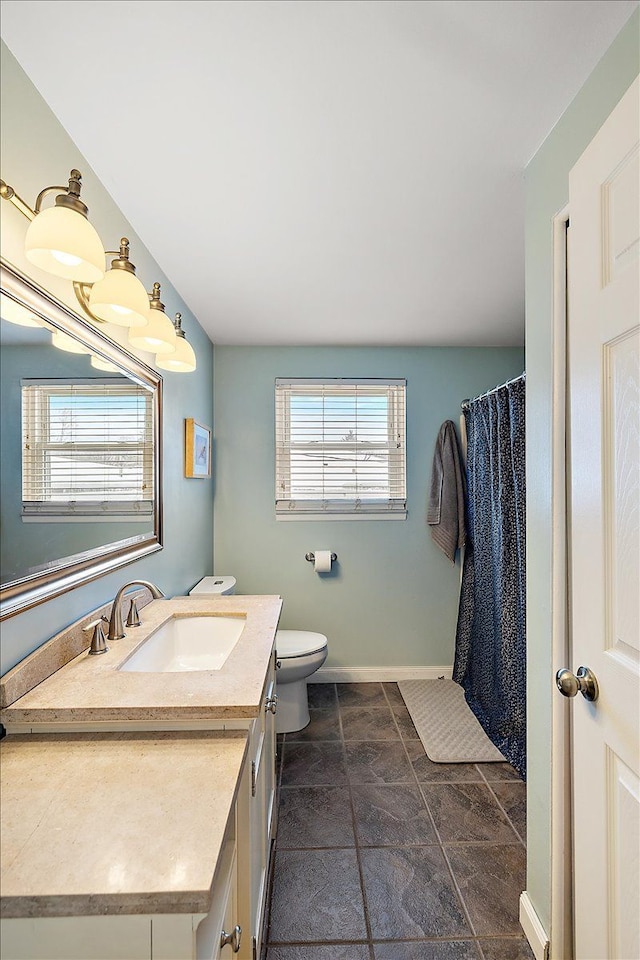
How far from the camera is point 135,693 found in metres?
1.07

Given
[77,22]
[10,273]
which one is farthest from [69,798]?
[77,22]

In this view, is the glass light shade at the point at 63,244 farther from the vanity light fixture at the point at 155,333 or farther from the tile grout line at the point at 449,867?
the tile grout line at the point at 449,867

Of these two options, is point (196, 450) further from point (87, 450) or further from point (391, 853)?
point (391, 853)

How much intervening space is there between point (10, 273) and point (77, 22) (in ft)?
1.75

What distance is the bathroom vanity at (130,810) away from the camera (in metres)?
0.65

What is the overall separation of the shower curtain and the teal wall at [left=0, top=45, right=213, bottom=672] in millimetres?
1686

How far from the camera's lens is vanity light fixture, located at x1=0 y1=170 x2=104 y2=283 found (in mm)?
1013

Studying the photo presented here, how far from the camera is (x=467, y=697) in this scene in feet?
9.57

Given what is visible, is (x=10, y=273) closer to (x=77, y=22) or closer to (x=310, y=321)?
(x=77, y=22)

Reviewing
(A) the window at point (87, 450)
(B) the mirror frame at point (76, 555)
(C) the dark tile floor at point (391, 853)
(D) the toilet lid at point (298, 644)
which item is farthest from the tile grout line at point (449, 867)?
(A) the window at point (87, 450)

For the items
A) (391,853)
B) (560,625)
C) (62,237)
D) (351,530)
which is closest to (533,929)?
(391,853)

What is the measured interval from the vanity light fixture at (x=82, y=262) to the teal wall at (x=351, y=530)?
5.32 feet

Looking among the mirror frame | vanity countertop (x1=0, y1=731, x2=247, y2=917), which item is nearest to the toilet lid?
the mirror frame

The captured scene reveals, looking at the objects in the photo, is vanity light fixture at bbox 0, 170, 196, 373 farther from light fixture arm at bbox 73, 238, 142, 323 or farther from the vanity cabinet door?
the vanity cabinet door
